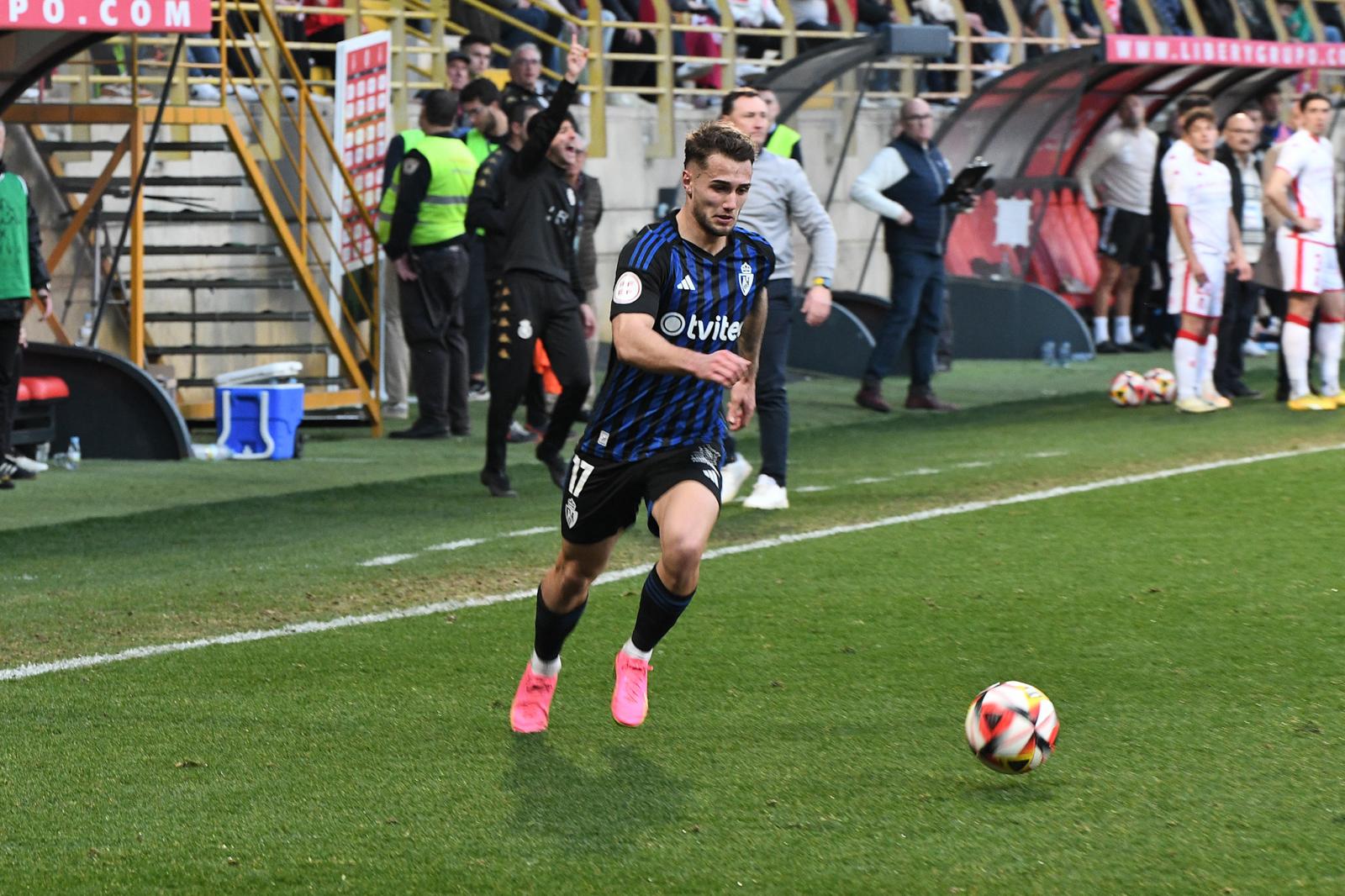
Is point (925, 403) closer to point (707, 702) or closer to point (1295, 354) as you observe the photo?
point (1295, 354)

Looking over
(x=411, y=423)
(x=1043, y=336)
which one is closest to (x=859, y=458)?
(x=411, y=423)

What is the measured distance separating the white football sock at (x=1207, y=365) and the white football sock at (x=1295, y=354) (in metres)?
0.46

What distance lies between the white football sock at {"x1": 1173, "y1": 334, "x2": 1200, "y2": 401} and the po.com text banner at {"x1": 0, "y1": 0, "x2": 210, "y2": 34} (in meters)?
6.73

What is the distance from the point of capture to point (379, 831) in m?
4.71

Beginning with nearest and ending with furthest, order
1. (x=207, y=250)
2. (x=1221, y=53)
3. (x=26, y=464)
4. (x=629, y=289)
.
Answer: (x=629, y=289)
(x=26, y=464)
(x=207, y=250)
(x=1221, y=53)

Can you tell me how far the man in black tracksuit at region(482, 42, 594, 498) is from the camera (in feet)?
33.9

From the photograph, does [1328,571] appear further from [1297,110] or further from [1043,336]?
[1043,336]

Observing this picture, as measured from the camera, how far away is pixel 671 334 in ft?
18.3

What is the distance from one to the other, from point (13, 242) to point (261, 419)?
7.03 ft

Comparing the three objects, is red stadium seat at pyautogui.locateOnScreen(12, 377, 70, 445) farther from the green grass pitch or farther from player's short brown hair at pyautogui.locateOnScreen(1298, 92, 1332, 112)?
player's short brown hair at pyautogui.locateOnScreen(1298, 92, 1332, 112)

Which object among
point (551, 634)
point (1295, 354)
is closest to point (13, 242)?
point (551, 634)

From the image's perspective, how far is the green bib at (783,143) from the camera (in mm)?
10379

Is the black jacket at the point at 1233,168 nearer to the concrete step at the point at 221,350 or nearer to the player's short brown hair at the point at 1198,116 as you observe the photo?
the player's short brown hair at the point at 1198,116

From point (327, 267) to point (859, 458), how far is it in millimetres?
5093
